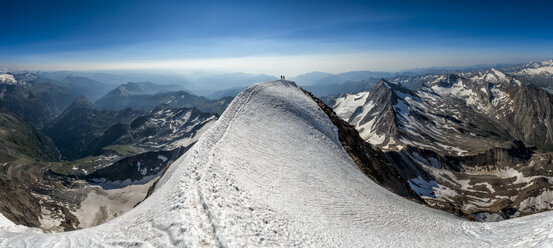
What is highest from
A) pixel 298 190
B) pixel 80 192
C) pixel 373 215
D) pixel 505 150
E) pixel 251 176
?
pixel 251 176

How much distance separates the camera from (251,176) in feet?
68.4

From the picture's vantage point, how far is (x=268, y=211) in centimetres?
1636

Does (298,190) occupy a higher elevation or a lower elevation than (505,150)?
higher

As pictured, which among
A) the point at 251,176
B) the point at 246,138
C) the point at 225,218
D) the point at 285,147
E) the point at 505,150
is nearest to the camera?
the point at 225,218

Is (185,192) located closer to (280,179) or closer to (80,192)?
(280,179)

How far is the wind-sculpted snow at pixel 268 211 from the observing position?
1320cm

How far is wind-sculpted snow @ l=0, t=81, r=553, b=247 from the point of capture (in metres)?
13.2

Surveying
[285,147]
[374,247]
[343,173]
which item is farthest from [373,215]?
[285,147]

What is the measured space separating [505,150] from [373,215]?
238 metres

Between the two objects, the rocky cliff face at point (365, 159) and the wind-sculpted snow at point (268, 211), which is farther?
the rocky cliff face at point (365, 159)

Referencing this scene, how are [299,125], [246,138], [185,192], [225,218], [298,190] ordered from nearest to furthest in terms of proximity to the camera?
1. [225,218]
2. [185,192]
3. [298,190]
4. [246,138]
5. [299,125]

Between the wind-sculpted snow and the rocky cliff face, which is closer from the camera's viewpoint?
the wind-sculpted snow

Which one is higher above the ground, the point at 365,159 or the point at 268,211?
the point at 268,211

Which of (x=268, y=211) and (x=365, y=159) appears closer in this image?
(x=268, y=211)
